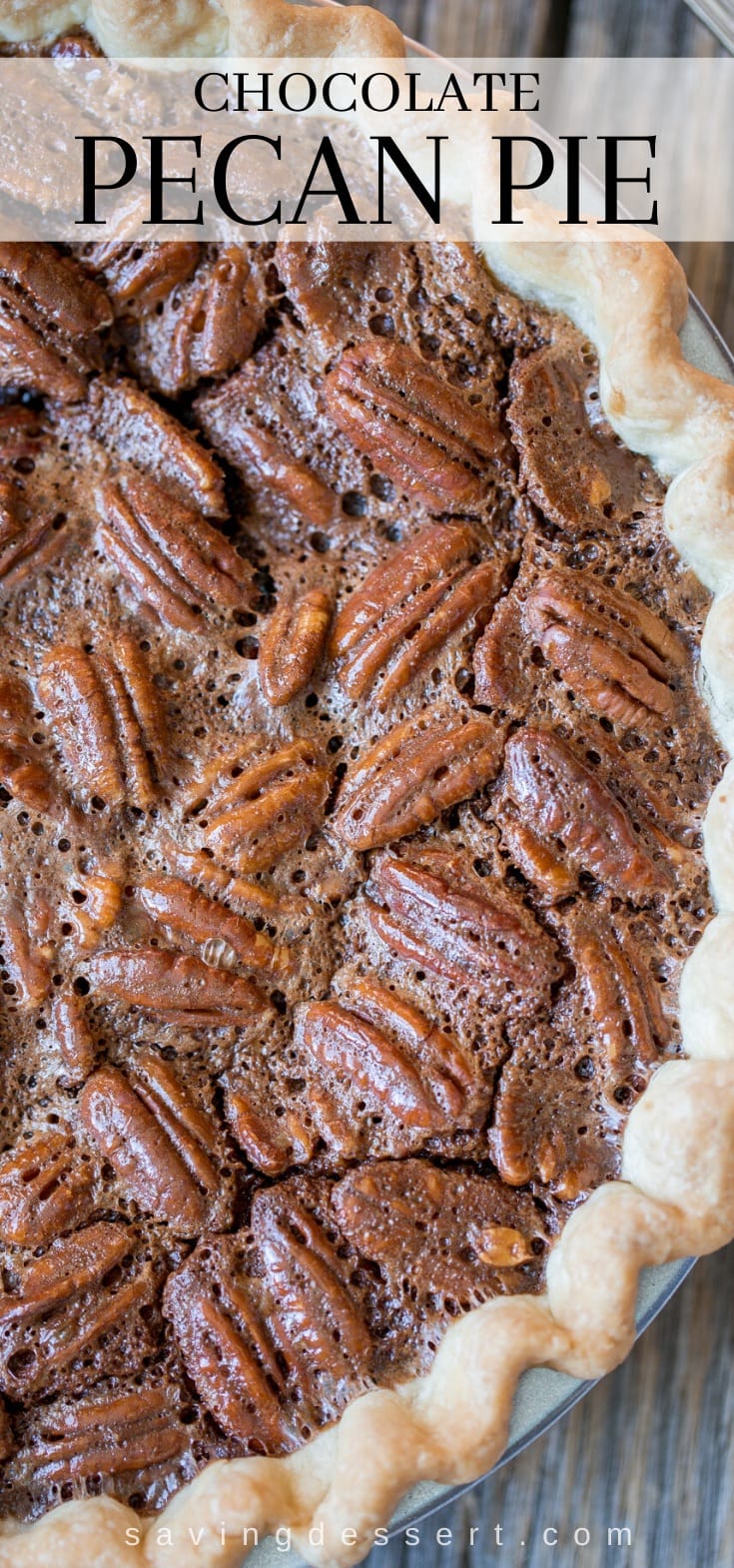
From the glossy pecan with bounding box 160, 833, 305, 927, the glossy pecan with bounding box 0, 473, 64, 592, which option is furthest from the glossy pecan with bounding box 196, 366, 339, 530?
the glossy pecan with bounding box 160, 833, 305, 927

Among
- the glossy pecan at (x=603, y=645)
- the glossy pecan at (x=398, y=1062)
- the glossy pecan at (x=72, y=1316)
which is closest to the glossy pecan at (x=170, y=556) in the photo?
the glossy pecan at (x=603, y=645)

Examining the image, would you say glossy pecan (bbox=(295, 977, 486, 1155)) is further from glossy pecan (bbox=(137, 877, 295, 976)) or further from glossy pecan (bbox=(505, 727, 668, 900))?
glossy pecan (bbox=(505, 727, 668, 900))

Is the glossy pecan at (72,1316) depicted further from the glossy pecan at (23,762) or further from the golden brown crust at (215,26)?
the golden brown crust at (215,26)

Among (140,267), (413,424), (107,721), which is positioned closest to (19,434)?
(140,267)

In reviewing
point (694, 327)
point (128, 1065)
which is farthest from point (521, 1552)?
point (694, 327)

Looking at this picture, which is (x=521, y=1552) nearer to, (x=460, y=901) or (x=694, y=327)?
(x=460, y=901)

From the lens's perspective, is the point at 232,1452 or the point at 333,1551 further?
the point at 232,1452

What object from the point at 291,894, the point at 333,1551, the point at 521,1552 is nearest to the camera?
the point at 333,1551
